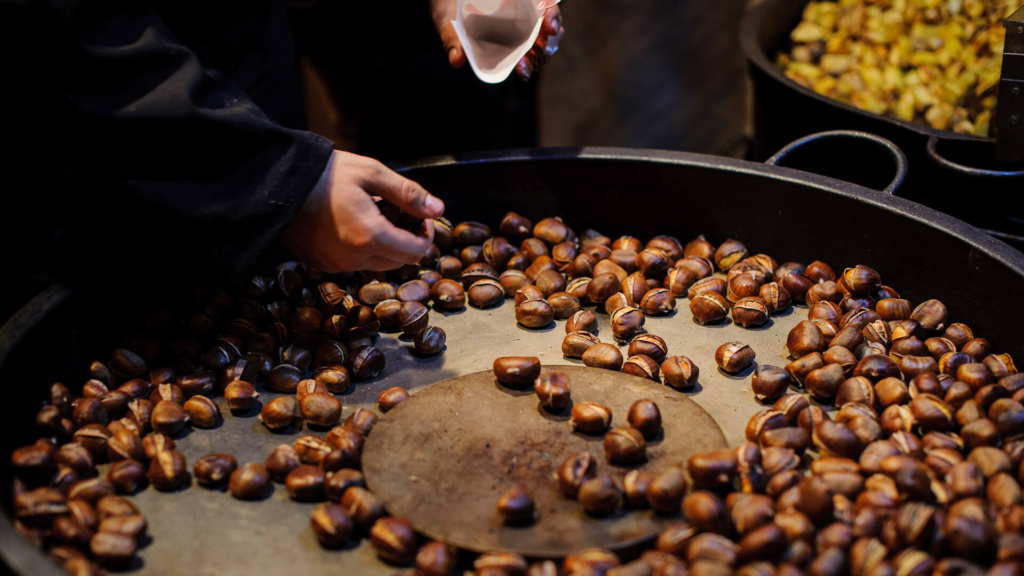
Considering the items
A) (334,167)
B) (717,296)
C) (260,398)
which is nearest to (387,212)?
(334,167)

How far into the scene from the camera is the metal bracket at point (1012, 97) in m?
1.44

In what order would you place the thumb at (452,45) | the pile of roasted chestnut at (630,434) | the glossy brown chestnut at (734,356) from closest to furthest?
the pile of roasted chestnut at (630,434) → the glossy brown chestnut at (734,356) → the thumb at (452,45)

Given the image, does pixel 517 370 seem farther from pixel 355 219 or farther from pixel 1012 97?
pixel 1012 97

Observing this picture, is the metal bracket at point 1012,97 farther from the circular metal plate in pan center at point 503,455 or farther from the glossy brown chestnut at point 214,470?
the glossy brown chestnut at point 214,470

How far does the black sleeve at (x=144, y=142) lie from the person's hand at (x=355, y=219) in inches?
1.5

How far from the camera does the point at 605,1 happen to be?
3463mm

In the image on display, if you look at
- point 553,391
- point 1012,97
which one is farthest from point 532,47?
point 1012,97

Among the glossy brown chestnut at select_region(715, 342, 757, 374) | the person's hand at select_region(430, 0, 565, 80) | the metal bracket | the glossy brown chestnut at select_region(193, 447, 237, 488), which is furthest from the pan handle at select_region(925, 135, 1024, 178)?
the glossy brown chestnut at select_region(193, 447, 237, 488)

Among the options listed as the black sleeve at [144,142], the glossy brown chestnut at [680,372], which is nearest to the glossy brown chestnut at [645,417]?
the glossy brown chestnut at [680,372]

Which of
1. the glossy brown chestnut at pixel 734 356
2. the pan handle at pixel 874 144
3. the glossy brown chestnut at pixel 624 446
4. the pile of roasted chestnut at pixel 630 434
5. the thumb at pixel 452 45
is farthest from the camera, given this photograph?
the thumb at pixel 452 45

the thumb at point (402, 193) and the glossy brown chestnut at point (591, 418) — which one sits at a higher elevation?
the thumb at point (402, 193)

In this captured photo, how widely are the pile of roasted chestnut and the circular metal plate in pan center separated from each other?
4 cm

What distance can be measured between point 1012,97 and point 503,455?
3.80 ft

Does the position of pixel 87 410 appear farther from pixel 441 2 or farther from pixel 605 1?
pixel 605 1
